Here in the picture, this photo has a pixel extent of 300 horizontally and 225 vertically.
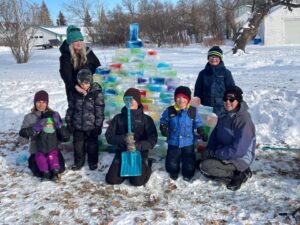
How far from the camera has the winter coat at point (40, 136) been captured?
4.74 metres

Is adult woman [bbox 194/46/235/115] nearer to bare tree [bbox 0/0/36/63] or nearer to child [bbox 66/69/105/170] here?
child [bbox 66/69/105/170]

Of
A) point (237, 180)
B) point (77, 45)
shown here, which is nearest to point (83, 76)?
point (77, 45)

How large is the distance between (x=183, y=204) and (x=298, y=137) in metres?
2.69

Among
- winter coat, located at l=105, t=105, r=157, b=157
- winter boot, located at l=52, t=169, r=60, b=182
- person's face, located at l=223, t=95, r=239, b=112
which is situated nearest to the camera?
person's face, located at l=223, t=95, r=239, b=112

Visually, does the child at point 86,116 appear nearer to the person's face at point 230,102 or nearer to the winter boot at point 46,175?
the winter boot at point 46,175

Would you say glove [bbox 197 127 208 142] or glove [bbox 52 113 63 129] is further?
glove [bbox 52 113 63 129]

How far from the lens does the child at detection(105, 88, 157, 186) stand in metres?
4.46

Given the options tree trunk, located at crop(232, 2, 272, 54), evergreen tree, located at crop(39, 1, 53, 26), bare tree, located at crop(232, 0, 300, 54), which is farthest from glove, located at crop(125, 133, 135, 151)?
evergreen tree, located at crop(39, 1, 53, 26)

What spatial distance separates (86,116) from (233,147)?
1956mm

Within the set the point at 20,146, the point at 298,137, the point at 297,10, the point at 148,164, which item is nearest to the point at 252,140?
the point at 148,164

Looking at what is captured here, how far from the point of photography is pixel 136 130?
4637 mm

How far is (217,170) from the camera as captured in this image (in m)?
4.23

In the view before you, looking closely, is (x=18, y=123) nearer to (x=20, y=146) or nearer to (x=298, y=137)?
(x=20, y=146)

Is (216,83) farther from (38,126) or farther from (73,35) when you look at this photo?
(38,126)
